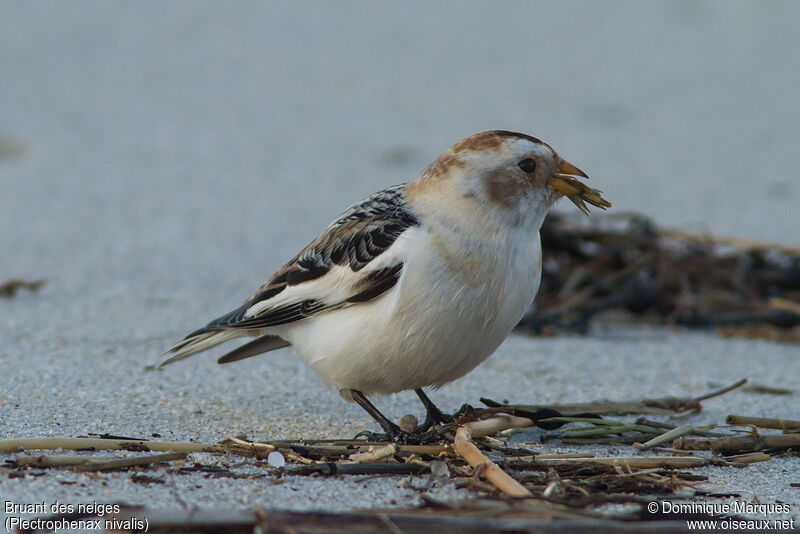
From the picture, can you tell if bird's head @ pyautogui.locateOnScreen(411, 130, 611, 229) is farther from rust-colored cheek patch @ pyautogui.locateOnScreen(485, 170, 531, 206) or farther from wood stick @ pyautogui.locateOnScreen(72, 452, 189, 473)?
wood stick @ pyautogui.locateOnScreen(72, 452, 189, 473)

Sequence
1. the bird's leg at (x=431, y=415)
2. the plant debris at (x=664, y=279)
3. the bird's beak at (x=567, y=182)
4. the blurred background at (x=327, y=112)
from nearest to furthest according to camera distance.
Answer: the bird's beak at (x=567, y=182)
the bird's leg at (x=431, y=415)
the plant debris at (x=664, y=279)
the blurred background at (x=327, y=112)

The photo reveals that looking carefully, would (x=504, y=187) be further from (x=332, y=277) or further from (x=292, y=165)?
(x=292, y=165)

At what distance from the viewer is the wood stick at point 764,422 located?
352 centimetres

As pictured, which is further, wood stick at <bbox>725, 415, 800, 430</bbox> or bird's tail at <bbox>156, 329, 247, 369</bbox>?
bird's tail at <bbox>156, 329, 247, 369</bbox>

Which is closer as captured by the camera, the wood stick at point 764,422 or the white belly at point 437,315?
the white belly at point 437,315

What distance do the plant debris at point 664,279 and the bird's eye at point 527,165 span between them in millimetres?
1687

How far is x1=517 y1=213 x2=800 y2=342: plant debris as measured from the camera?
5133mm

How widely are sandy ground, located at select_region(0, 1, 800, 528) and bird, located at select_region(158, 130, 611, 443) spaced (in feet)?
1.09

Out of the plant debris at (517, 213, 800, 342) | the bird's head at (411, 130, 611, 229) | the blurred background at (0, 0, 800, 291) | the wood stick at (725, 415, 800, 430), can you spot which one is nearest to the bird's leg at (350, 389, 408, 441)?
the bird's head at (411, 130, 611, 229)

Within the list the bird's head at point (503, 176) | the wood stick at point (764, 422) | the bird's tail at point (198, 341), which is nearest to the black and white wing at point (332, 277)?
the bird's tail at point (198, 341)

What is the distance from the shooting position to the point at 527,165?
341cm

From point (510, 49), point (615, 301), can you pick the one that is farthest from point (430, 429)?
point (510, 49)

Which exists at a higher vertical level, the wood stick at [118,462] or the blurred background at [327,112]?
the blurred background at [327,112]

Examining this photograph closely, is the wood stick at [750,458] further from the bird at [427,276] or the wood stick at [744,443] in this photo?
the bird at [427,276]
